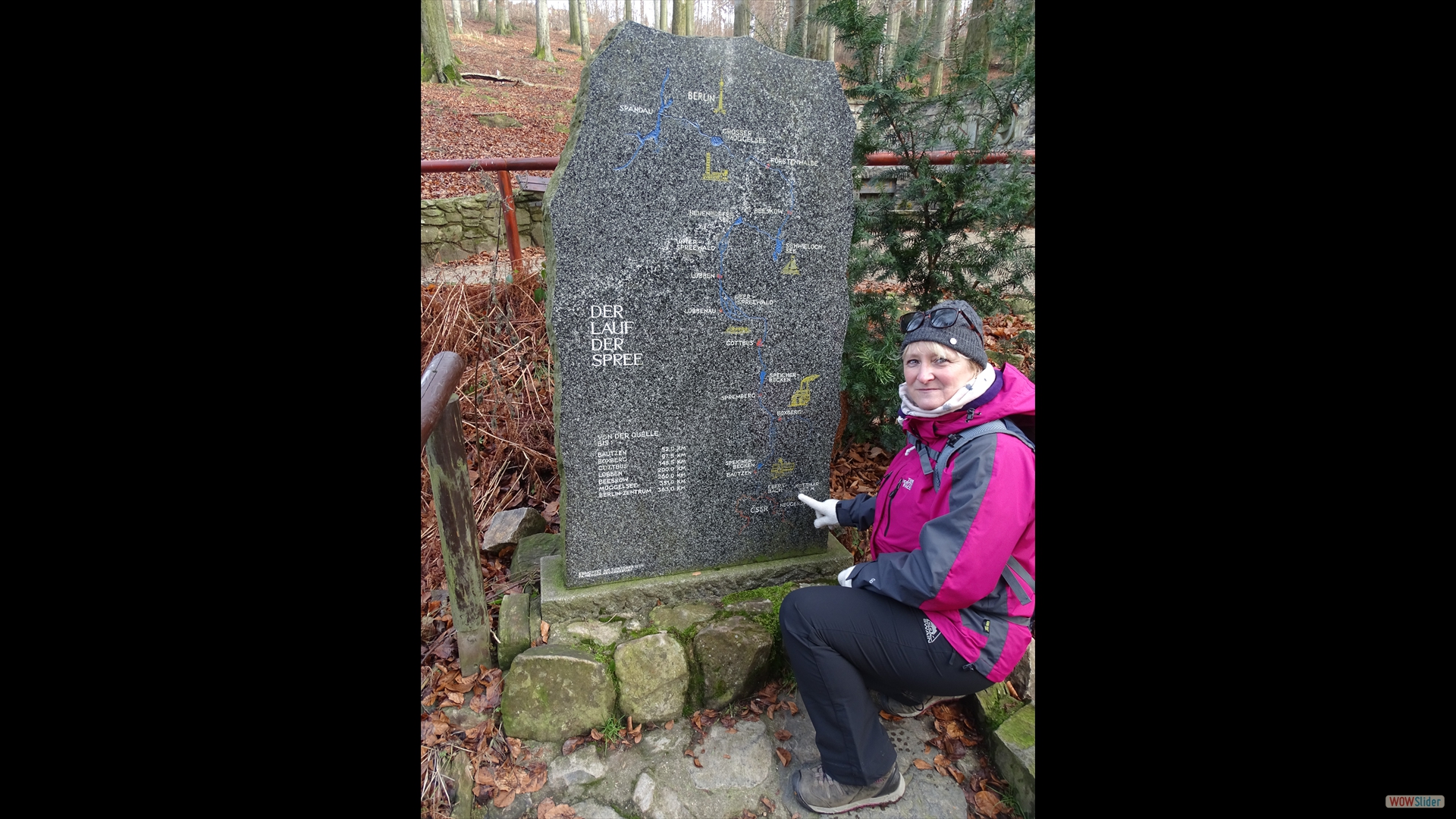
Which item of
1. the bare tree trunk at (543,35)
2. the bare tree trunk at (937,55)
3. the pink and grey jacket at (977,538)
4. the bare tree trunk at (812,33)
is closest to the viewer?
the pink and grey jacket at (977,538)

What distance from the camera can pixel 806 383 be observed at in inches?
114

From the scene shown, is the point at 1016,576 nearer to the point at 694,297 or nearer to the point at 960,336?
the point at 960,336

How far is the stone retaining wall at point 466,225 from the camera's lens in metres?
7.12

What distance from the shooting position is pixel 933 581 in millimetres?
1878

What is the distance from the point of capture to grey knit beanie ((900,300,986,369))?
200cm

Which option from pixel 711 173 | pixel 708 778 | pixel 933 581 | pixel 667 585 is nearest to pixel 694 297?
pixel 711 173

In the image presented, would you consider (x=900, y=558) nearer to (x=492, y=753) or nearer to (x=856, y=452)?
(x=492, y=753)

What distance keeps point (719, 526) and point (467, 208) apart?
239 inches

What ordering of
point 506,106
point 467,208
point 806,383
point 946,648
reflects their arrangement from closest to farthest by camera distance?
point 946,648 < point 806,383 < point 467,208 < point 506,106

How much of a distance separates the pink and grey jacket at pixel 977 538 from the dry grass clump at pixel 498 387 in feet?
8.94

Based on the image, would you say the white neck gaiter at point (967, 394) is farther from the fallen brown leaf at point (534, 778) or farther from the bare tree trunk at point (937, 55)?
the bare tree trunk at point (937, 55)

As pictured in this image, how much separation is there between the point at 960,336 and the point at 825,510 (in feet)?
3.72

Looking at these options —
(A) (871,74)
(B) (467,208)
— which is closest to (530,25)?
(B) (467,208)

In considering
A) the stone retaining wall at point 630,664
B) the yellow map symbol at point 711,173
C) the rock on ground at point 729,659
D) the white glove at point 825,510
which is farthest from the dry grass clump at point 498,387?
the yellow map symbol at point 711,173
